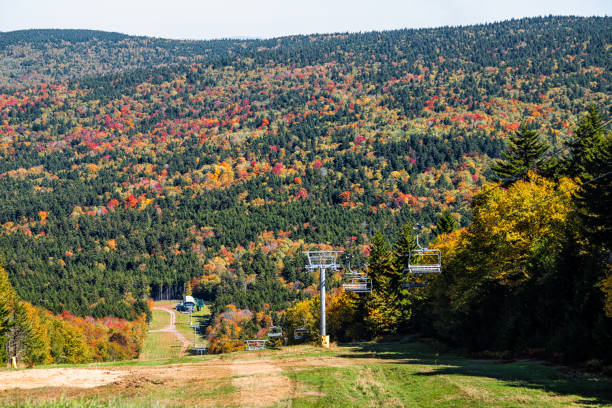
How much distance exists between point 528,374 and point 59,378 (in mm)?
26542

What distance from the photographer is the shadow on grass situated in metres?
27.5

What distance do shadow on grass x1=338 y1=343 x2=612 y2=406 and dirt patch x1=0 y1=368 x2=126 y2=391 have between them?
18504 millimetres

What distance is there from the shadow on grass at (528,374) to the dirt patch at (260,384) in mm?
8419

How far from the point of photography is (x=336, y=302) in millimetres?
118688

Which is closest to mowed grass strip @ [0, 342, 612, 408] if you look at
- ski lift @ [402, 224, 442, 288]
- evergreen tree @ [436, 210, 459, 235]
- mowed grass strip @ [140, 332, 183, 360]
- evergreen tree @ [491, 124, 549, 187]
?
ski lift @ [402, 224, 442, 288]

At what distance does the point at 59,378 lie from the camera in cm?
3581

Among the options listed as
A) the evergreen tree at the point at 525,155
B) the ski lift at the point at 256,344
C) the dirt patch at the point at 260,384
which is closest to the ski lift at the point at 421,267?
the evergreen tree at the point at 525,155

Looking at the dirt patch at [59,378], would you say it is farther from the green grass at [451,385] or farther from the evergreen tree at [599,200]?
the evergreen tree at [599,200]

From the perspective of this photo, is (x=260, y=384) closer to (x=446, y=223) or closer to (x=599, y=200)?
(x=599, y=200)

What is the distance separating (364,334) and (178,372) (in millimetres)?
55330

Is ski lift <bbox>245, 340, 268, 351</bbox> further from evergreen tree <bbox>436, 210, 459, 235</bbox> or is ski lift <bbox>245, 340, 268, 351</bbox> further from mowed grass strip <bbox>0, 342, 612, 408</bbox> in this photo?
mowed grass strip <bbox>0, 342, 612, 408</bbox>

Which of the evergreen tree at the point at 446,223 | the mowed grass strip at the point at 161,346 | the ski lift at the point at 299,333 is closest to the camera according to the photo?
the evergreen tree at the point at 446,223

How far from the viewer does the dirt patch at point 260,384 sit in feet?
99.8

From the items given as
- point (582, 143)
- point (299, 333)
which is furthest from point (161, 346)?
point (582, 143)
